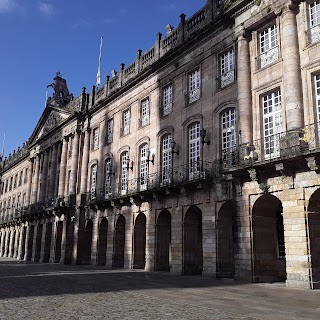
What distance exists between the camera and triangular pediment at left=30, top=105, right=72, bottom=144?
36.6m

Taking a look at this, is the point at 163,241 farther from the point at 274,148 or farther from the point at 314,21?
the point at 314,21

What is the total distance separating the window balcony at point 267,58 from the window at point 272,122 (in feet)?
4.62

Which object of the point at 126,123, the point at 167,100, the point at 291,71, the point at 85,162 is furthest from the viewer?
the point at 85,162

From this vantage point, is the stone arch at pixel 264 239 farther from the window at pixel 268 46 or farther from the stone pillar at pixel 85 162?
the stone pillar at pixel 85 162

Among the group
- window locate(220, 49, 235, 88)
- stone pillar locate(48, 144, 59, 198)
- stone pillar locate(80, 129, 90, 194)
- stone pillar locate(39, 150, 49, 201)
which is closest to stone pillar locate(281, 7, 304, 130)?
window locate(220, 49, 235, 88)

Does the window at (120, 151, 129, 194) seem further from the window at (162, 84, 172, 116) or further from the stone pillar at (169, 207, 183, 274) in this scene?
the stone pillar at (169, 207, 183, 274)

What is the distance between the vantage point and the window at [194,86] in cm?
2125

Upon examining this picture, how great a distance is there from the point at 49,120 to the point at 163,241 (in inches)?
921

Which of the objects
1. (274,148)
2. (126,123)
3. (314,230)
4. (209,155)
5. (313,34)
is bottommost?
(314,230)

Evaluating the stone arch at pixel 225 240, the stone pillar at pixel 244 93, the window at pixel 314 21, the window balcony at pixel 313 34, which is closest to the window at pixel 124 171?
the stone arch at pixel 225 240

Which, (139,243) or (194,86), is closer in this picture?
(194,86)

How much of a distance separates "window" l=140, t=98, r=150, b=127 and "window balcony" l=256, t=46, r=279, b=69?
380 inches

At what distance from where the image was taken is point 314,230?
13961 mm

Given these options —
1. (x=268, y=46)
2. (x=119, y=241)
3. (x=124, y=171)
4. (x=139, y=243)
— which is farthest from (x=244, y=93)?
(x=119, y=241)
